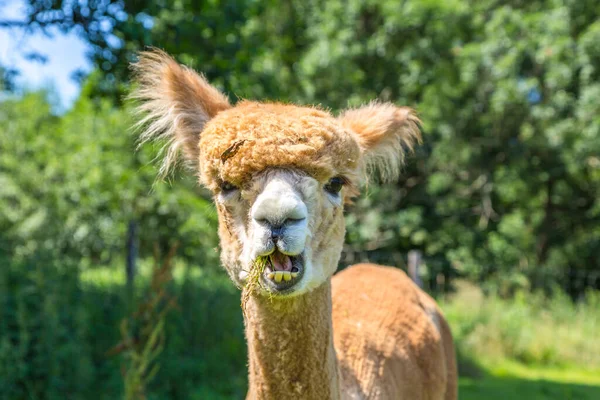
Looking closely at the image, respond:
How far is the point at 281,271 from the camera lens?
2.43m

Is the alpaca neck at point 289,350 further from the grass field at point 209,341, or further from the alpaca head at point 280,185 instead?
the grass field at point 209,341

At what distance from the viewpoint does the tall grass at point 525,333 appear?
42.2 feet

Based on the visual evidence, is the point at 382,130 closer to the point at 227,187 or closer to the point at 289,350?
the point at 227,187

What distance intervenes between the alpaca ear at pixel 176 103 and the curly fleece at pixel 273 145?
1.55 ft

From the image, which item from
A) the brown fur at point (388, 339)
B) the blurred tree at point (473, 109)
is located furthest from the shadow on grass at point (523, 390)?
the brown fur at point (388, 339)

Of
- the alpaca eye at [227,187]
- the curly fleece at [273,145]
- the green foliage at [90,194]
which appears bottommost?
the alpaca eye at [227,187]

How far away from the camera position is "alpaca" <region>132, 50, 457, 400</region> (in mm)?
2463

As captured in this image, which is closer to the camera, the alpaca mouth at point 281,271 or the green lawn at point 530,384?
the alpaca mouth at point 281,271

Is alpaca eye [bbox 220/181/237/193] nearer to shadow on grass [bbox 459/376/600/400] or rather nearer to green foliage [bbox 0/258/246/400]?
green foliage [bbox 0/258/246/400]

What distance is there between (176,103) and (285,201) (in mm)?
1334

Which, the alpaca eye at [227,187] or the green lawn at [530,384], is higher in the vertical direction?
the alpaca eye at [227,187]

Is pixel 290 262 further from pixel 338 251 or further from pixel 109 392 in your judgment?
pixel 109 392

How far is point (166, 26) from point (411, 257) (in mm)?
7053

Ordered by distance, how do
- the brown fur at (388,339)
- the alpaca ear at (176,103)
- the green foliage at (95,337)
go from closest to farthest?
the alpaca ear at (176,103) < the brown fur at (388,339) < the green foliage at (95,337)
